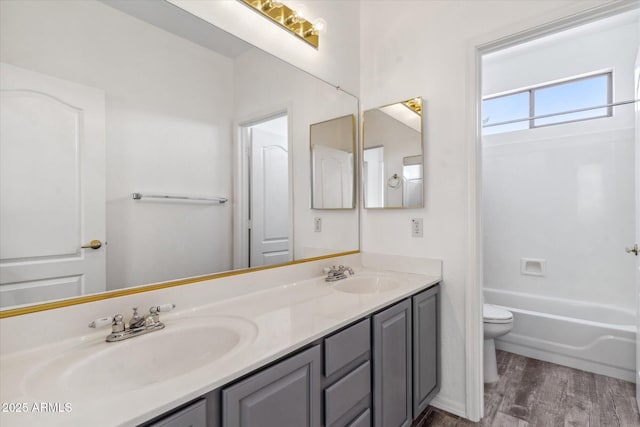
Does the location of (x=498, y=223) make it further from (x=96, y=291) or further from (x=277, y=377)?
(x=96, y=291)

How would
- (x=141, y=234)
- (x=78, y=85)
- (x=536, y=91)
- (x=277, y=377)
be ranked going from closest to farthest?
(x=277, y=377) → (x=78, y=85) → (x=141, y=234) → (x=536, y=91)

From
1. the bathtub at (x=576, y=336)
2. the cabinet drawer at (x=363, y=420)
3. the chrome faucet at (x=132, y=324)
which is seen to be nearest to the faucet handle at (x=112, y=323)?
the chrome faucet at (x=132, y=324)

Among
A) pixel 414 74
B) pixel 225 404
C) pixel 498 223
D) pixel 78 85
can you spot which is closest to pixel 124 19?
pixel 78 85

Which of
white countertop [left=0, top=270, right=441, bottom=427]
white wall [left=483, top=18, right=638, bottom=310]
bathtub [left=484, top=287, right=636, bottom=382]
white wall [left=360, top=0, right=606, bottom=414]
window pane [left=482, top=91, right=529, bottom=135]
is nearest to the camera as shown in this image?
white countertop [left=0, top=270, right=441, bottom=427]

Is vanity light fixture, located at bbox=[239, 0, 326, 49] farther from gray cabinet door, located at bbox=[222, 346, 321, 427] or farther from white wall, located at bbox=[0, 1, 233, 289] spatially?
gray cabinet door, located at bbox=[222, 346, 321, 427]

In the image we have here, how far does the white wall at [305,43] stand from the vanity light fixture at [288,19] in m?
0.02

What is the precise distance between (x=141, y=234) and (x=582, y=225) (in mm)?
3352

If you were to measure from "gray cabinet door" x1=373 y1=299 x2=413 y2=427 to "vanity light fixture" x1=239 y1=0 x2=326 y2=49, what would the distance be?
1488 mm

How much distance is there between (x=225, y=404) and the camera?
71 centimetres

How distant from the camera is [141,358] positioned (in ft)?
2.90

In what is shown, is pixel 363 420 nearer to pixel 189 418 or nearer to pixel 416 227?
pixel 189 418

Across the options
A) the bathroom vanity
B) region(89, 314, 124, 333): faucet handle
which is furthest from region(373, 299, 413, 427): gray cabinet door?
region(89, 314, 124, 333): faucet handle

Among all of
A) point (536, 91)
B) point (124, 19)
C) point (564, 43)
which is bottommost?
point (124, 19)

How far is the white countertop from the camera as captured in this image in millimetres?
572
